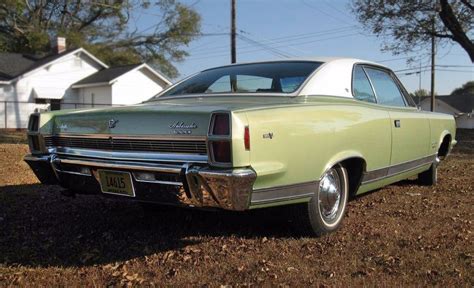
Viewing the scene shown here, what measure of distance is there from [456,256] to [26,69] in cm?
2812

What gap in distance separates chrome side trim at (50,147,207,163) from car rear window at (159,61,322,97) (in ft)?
4.07

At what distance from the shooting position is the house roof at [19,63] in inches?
1097

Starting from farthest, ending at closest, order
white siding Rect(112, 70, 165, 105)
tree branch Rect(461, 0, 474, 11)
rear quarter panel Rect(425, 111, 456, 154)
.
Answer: white siding Rect(112, 70, 165, 105), tree branch Rect(461, 0, 474, 11), rear quarter panel Rect(425, 111, 456, 154)

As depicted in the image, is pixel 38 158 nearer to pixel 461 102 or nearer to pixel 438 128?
pixel 438 128

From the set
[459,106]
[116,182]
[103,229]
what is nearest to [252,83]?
[116,182]

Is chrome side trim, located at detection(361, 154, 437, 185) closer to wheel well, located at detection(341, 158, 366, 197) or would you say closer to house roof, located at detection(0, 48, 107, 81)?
wheel well, located at detection(341, 158, 366, 197)

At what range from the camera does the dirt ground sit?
3486mm

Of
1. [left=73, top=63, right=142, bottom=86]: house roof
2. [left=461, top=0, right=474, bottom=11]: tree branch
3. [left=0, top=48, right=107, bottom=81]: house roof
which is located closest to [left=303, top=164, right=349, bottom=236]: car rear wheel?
[left=461, top=0, right=474, bottom=11]: tree branch

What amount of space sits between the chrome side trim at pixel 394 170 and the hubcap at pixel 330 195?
1.19 ft

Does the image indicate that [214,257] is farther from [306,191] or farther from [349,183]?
[349,183]

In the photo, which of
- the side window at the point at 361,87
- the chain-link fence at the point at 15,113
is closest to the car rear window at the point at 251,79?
the side window at the point at 361,87

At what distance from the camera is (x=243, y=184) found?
3406mm

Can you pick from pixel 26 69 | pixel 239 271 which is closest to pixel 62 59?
pixel 26 69

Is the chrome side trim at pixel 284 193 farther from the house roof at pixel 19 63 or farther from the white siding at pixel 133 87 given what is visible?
the house roof at pixel 19 63
